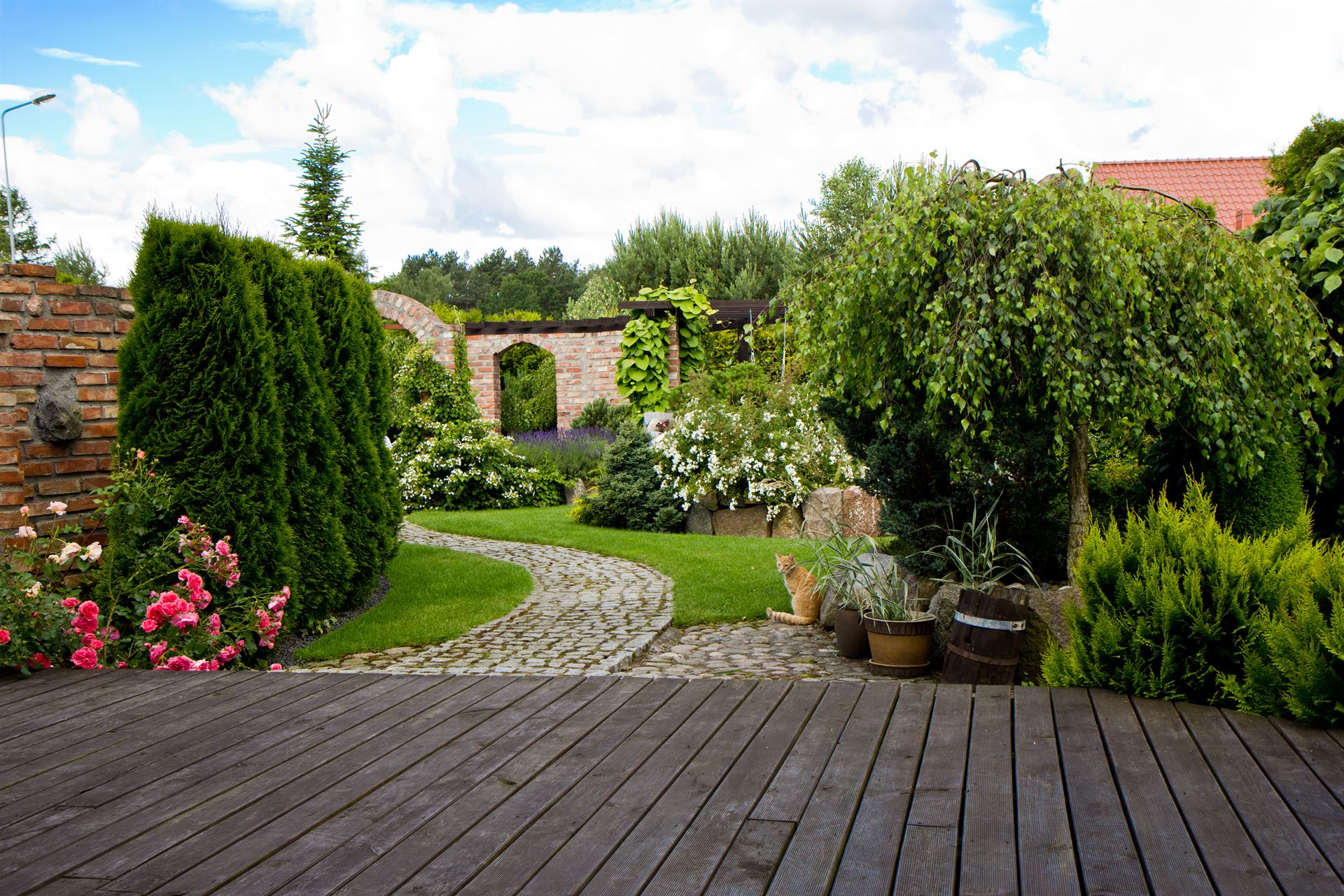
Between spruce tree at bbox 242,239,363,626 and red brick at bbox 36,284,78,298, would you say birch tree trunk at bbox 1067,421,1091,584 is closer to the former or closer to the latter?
spruce tree at bbox 242,239,363,626

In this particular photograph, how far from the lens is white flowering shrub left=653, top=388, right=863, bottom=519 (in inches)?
392

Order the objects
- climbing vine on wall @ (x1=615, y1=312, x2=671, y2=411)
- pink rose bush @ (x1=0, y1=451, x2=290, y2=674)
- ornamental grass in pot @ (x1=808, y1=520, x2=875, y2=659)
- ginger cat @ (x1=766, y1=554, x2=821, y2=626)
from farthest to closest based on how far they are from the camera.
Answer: climbing vine on wall @ (x1=615, y1=312, x2=671, y2=411) → ginger cat @ (x1=766, y1=554, x2=821, y2=626) → ornamental grass in pot @ (x1=808, y1=520, x2=875, y2=659) → pink rose bush @ (x1=0, y1=451, x2=290, y2=674)

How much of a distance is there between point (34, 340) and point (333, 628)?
2342 mm

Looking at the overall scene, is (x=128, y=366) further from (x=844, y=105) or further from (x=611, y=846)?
(x=844, y=105)

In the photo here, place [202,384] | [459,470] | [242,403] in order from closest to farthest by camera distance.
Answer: [202,384] → [242,403] → [459,470]

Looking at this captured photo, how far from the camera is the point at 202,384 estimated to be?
4.90m

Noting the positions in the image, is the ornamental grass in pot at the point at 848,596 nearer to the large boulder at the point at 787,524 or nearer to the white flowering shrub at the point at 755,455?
the white flowering shrub at the point at 755,455

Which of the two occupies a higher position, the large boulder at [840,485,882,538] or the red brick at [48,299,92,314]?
the red brick at [48,299,92,314]

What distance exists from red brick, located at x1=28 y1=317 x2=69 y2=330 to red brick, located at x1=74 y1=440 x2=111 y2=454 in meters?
0.59

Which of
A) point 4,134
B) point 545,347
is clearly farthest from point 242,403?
point 4,134

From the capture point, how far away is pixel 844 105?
1148 centimetres

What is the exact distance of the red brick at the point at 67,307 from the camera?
4715mm

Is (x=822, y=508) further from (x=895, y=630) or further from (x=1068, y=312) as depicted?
(x=1068, y=312)

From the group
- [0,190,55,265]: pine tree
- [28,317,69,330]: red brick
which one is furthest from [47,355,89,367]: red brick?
[0,190,55,265]: pine tree
